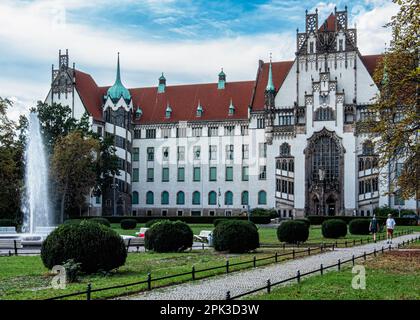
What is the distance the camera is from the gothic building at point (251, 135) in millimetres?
80625

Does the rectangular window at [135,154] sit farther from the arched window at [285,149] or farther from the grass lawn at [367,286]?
the grass lawn at [367,286]

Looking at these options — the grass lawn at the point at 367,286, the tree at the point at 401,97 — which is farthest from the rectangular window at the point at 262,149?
the grass lawn at the point at 367,286

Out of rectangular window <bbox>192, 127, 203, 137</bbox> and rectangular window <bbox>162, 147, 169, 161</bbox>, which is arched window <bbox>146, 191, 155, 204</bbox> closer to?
rectangular window <bbox>162, 147, 169, 161</bbox>

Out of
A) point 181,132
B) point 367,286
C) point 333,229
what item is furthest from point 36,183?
point 367,286

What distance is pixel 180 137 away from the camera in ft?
303

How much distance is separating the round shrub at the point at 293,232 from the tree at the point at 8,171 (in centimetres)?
2761

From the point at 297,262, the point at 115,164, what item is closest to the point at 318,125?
the point at 115,164

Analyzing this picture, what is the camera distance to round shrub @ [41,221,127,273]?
21.2m

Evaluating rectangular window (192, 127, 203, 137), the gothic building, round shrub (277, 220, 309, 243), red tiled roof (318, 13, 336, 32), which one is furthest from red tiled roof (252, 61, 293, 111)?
round shrub (277, 220, 309, 243)

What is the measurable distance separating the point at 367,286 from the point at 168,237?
48.6 feet

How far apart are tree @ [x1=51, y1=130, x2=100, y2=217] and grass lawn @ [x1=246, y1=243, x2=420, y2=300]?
46486 millimetres

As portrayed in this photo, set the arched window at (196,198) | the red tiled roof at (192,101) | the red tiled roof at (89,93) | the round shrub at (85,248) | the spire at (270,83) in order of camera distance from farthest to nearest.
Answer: the red tiled roof at (192,101)
the arched window at (196,198)
the red tiled roof at (89,93)
the spire at (270,83)
the round shrub at (85,248)

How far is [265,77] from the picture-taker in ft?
298

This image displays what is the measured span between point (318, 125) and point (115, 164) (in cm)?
2536
